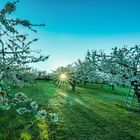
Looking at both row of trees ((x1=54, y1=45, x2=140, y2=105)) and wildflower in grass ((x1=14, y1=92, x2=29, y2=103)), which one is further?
row of trees ((x1=54, y1=45, x2=140, y2=105))

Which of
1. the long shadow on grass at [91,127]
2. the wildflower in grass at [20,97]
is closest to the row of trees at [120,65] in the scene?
the long shadow on grass at [91,127]

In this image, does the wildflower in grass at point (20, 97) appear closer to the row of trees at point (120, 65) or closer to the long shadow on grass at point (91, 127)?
the long shadow on grass at point (91, 127)

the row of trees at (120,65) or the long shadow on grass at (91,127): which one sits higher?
the row of trees at (120,65)

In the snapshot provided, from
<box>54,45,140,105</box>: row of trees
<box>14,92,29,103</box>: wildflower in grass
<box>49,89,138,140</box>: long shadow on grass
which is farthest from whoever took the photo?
<box>54,45,140,105</box>: row of trees

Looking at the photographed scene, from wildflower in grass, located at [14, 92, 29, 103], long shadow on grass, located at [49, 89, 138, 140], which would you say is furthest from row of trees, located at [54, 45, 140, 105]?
wildflower in grass, located at [14, 92, 29, 103]

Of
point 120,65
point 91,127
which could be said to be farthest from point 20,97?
point 120,65

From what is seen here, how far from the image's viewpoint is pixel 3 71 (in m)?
7.05

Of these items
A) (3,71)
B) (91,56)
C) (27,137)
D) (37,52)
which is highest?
(91,56)

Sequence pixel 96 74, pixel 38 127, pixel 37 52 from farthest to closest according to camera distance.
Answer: pixel 96 74 < pixel 38 127 < pixel 37 52

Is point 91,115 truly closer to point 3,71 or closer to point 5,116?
point 5,116

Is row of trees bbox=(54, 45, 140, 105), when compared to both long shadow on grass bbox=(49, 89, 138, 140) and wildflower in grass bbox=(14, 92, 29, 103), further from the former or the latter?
wildflower in grass bbox=(14, 92, 29, 103)

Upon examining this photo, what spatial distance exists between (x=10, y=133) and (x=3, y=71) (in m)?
7.82

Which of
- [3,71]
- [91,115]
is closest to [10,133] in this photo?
[3,71]

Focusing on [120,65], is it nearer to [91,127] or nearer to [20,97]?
[91,127]
